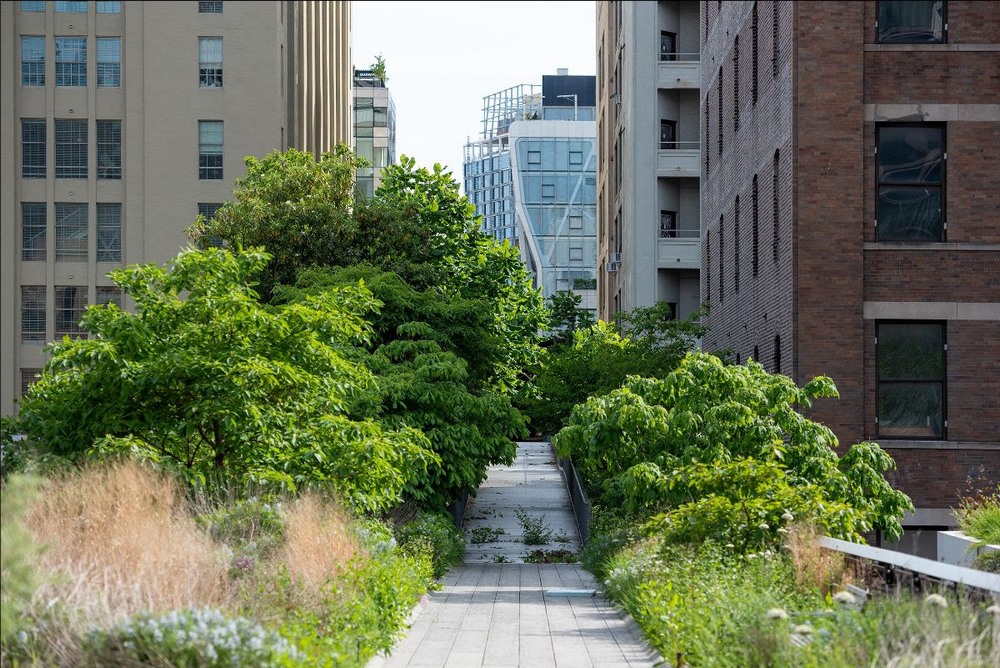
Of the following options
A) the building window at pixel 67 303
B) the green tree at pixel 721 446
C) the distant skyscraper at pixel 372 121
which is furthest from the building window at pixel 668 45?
the distant skyscraper at pixel 372 121

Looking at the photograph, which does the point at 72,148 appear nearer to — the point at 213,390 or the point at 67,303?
Answer: the point at 67,303

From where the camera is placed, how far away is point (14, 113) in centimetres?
5997

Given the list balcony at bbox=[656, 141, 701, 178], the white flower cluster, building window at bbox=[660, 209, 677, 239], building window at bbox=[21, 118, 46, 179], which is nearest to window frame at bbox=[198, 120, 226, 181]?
building window at bbox=[21, 118, 46, 179]

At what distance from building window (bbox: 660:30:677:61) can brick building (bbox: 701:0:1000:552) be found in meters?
32.3

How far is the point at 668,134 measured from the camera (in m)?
58.2

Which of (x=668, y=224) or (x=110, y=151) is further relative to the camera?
(x=110, y=151)

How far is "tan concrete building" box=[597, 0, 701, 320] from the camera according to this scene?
2247 inches

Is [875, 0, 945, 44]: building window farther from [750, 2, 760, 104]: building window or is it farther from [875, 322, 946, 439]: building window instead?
[750, 2, 760, 104]: building window

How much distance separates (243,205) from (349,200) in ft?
11.4

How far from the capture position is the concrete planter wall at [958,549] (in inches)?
722

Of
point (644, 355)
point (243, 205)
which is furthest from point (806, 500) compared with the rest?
point (243, 205)

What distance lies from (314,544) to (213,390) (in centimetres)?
403

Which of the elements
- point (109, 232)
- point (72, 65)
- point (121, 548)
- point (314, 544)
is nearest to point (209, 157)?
point (109, 232)

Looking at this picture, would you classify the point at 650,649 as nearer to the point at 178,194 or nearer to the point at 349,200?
the point at 349,200
